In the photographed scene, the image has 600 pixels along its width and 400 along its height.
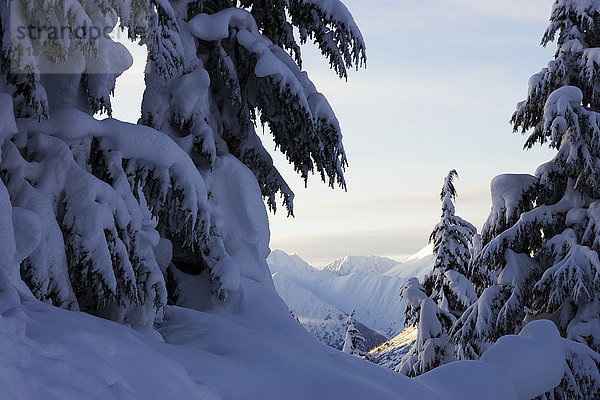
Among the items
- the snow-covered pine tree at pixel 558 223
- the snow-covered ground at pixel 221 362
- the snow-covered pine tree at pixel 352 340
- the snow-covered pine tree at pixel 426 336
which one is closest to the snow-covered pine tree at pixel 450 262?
the snow-covered pine tree at pixel 426 336

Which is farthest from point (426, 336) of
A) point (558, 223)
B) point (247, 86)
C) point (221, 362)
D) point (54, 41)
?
point (54, 41)

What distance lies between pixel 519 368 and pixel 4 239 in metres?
5.02

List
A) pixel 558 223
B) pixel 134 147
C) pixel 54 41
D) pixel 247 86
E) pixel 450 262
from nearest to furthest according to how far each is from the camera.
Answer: pixel 54 41 < pixel 134 147 < pixel 247 86 < pixel 558 223 < pixel 450 262

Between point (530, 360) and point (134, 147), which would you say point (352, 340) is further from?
point (134, 147)

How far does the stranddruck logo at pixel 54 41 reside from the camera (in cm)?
463

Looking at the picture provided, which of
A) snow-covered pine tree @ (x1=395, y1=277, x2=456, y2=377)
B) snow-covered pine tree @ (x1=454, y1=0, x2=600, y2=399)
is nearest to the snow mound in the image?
snow-covered pine tree @ (x1=454, y1=0, x2=600, y2=399)

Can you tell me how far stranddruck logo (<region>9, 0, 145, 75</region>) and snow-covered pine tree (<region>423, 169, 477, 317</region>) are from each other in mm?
13895

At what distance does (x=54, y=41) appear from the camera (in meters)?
4.77

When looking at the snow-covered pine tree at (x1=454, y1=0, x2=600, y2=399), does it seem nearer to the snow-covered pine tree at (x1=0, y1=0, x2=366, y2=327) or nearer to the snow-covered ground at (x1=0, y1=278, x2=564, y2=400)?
the snow-covered ground at (x1=0, y1=278, x2=564, y2=400)

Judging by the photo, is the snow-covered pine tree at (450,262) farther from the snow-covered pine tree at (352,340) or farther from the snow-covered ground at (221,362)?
the snow-covered pine tree at (352,340)

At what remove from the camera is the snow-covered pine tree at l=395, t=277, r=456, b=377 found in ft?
53.1

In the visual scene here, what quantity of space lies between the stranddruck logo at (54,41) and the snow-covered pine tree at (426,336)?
12574 mm

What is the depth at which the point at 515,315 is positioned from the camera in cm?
1176

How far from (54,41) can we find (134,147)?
3.53 ft
